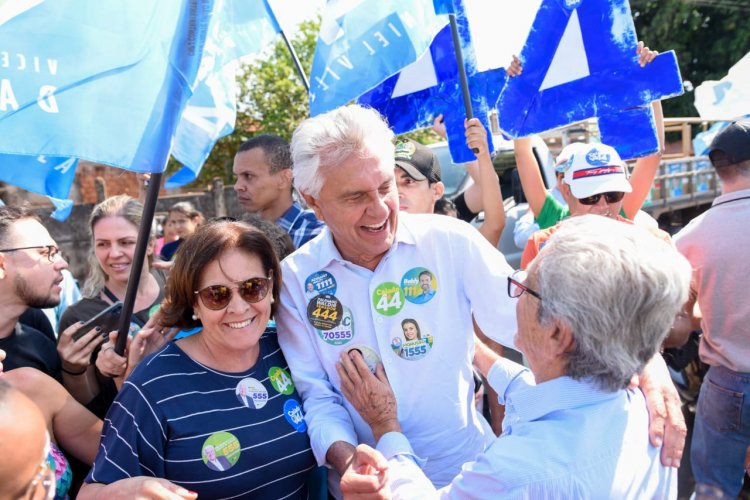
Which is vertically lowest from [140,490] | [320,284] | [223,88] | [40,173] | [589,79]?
[140,490]

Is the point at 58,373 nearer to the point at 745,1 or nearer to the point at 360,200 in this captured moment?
the point at 360,200

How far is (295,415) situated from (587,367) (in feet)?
3.45

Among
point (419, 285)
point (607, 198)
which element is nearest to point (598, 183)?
point (607, 198)

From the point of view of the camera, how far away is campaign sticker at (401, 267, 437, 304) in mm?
2238

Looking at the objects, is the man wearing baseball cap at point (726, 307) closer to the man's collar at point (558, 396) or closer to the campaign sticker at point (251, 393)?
the man's collar at point (558, 396)

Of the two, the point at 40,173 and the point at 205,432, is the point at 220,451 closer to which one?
the point at 205,432

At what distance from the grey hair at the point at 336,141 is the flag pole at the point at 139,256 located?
1.74 ft

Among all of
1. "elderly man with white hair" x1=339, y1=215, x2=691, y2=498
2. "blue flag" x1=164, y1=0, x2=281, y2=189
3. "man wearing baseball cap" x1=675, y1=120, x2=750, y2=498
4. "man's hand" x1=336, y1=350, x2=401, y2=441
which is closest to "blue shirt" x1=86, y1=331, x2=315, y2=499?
"man's hand" x1=336, y1=350, x2=401, y2=441

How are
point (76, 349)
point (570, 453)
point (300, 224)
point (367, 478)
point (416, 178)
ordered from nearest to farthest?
point (570, 453) < point (367, 478) < point (76, 349) < point (416, 178) < point (300, 224)

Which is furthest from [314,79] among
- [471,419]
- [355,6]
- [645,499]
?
[645,499]

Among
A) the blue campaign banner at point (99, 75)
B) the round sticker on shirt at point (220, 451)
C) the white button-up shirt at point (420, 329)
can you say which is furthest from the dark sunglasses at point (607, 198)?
the round sticker on shirt at point (220, 451)

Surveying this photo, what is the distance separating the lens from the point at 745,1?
20.5 metres

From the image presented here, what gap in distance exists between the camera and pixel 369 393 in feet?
6.91

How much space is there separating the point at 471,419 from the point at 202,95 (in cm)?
204
